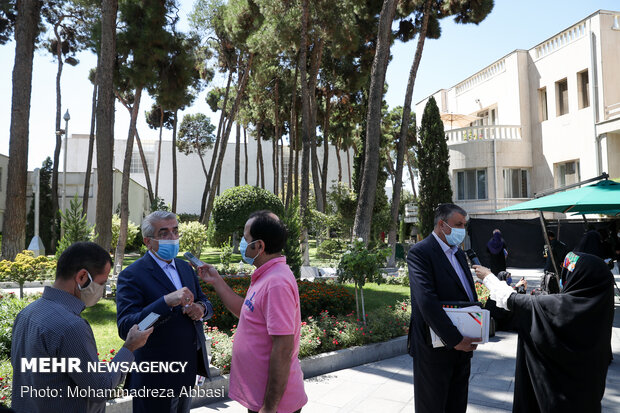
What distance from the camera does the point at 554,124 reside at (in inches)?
792

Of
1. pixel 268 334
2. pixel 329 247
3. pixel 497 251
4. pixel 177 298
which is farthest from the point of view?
pixel 329 247

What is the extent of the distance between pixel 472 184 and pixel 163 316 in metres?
22.2

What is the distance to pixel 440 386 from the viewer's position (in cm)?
313

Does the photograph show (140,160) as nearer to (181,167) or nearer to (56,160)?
(181,167)

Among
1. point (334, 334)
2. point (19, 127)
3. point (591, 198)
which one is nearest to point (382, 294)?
point (334, 334)

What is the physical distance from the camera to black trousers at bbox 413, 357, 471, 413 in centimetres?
312

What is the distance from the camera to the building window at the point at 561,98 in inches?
784

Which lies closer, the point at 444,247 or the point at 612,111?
the point at 444,247

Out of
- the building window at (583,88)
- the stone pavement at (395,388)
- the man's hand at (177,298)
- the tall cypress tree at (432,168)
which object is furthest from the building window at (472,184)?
the man's hand at (177,298)

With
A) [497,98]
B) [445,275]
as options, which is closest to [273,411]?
[445,275]

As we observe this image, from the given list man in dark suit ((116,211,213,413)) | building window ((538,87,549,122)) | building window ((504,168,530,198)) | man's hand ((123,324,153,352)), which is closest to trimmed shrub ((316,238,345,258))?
building window ((504,168,530,198))

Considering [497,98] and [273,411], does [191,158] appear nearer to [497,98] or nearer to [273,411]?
[497,98]

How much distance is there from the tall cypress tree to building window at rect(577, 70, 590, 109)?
5.97m

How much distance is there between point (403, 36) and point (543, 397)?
795 inches
